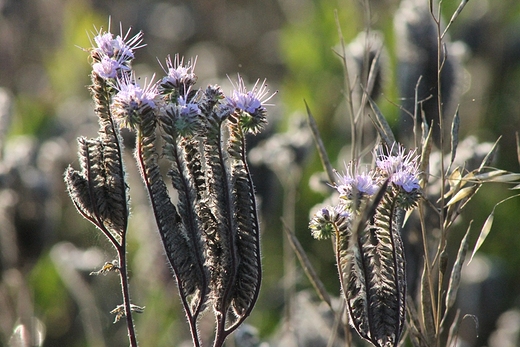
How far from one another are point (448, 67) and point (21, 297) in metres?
2.11

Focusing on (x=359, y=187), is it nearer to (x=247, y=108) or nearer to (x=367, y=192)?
(x=367, y=192)

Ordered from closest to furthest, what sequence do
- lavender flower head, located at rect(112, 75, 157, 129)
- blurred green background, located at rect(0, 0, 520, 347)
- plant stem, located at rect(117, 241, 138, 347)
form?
lavender flower head, located at rect(112, 75, 157, 129) → plant stem, located at rect(117, 241, 138, 347) → blurred green background, located at rect(0, 0, 520, 347)

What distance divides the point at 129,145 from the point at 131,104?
6.76ft

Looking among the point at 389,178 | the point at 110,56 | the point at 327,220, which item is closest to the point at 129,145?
the point at 110,56

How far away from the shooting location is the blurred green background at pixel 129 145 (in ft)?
10.8

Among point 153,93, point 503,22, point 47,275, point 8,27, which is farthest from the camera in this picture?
point 8,27

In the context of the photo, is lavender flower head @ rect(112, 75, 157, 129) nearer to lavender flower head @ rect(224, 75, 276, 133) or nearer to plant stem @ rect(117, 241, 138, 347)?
lavender flower head @ rect(224, 75, 276, 133)

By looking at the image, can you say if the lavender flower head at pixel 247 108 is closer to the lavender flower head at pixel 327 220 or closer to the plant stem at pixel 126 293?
the lavender flower head at pixel 327 220

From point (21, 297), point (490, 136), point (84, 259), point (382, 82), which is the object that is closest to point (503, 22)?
point (490, 136)

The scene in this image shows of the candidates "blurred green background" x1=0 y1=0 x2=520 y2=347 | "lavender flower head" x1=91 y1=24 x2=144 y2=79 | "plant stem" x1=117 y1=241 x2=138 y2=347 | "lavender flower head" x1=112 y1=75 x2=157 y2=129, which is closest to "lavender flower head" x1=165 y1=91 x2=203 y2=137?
"lavender flower head" x1=112 y1=75 x2=157 y2=129

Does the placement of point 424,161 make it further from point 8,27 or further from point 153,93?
point 8,27

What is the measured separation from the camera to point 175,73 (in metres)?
1.52

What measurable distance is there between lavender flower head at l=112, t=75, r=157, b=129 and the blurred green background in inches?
17.4

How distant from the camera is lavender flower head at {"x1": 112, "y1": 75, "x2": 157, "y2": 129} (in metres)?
1.43
